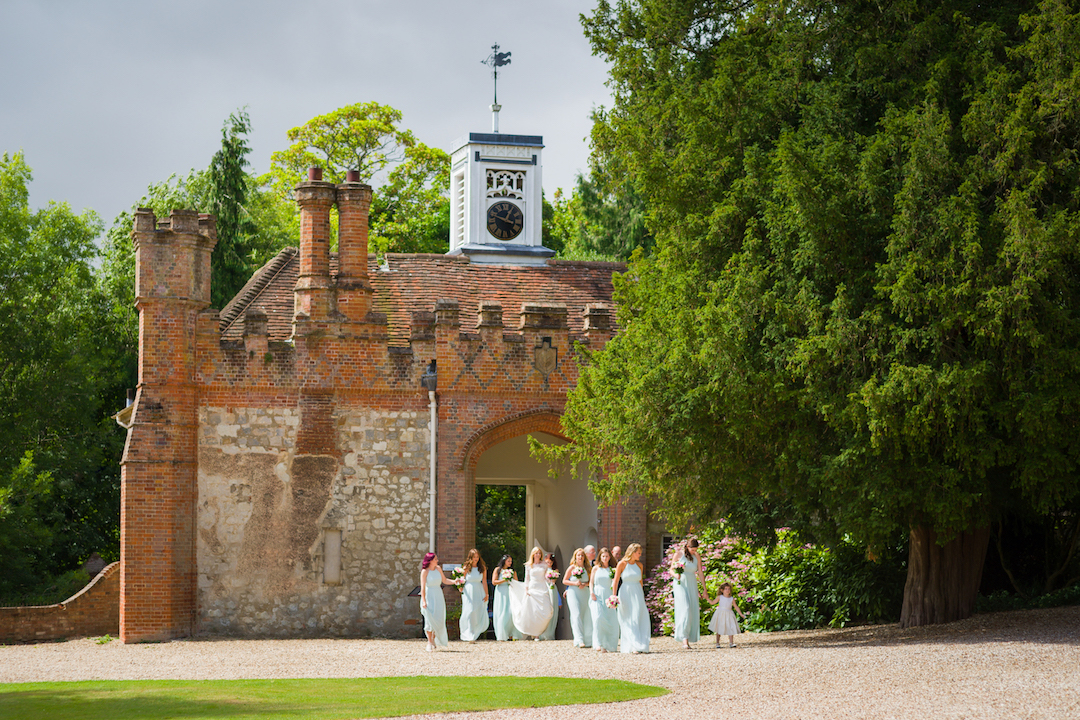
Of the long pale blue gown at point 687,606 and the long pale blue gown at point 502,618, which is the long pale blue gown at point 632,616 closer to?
the long pale blue gown at point 687,606

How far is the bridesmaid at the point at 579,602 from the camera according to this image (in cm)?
1755

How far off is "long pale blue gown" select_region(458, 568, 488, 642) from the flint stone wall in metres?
1.16

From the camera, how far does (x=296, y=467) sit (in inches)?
779

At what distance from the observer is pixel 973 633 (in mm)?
14750

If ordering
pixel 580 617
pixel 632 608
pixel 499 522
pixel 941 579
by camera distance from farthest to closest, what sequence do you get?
pixel 499 522, pixel 580 617, pixel 632 608, pixel 941 579

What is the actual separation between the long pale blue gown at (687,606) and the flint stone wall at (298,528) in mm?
5079

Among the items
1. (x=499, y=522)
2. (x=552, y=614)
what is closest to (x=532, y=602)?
(x=552, y=614)

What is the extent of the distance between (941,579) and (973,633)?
1480 millimetres

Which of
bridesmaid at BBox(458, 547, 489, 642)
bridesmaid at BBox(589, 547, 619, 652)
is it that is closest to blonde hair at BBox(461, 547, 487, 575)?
bridesmaid at BBox(458, 547, 489, 642)

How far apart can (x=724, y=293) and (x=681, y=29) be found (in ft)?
14.4

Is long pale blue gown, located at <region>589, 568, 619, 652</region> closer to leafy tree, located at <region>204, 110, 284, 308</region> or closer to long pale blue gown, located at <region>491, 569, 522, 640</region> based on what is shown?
long pale blue gown, located at <region>491, 569, 522, 640</region>

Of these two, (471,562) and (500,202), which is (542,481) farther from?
(471,562)

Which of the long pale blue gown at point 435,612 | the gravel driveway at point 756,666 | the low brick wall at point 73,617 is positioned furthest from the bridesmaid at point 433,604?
the low brick wall at point 73,617

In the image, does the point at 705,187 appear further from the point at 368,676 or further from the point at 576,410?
the point at 368,676
